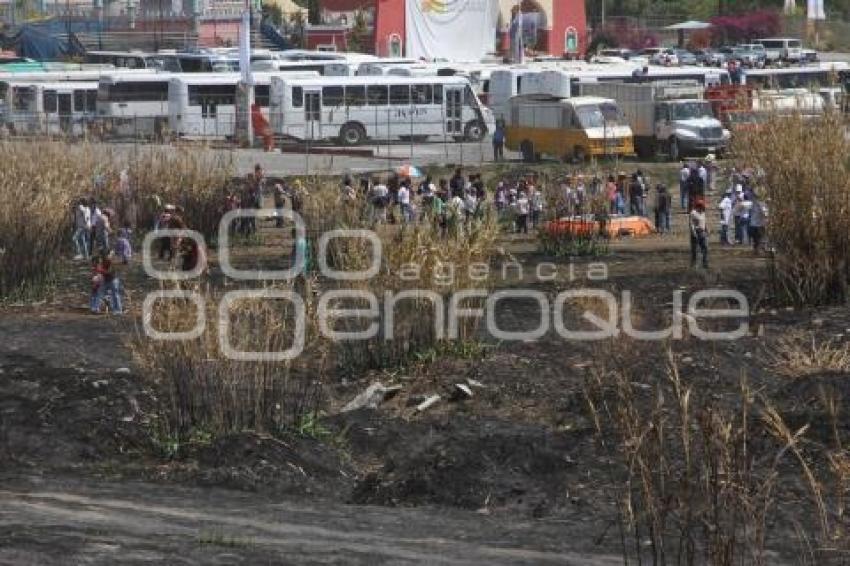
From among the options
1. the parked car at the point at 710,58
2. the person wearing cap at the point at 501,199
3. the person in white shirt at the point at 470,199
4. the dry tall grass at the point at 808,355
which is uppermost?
the parked car at the point at 710,58

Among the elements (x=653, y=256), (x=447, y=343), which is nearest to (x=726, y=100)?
(x=653, y=256)

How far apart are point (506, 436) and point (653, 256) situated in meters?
16.4

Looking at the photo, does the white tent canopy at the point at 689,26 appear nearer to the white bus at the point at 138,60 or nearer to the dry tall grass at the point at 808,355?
the white bus at the point at 138,60

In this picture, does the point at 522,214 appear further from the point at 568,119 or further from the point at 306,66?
the point at 306,66

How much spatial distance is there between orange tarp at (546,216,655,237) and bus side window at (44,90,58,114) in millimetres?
27607

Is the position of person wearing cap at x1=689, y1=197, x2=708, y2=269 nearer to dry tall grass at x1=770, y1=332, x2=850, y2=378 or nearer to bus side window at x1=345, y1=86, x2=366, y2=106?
dry tall grass at x1=770, y1=332, x2=850, y2=378

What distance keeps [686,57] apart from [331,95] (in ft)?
98.3

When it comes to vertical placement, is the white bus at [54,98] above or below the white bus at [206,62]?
below

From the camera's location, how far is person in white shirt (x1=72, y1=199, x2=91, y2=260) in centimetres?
3272

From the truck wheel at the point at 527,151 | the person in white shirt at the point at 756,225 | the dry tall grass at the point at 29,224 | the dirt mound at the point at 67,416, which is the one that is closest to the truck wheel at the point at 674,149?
the truck wheel at the point at 527,151

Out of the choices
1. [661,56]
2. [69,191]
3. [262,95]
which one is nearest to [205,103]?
[262,95]

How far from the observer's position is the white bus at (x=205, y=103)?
57.2 meters

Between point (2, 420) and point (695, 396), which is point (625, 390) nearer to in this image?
point (695, 396)

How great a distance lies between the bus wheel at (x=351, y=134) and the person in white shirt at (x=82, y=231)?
24.2 meters
